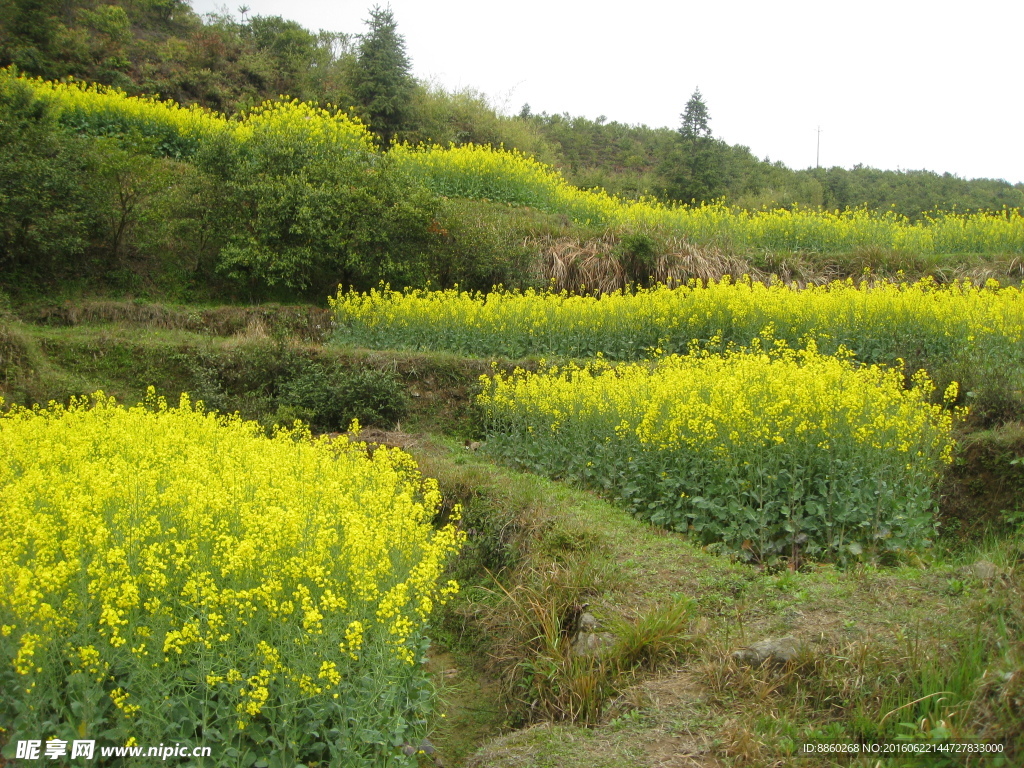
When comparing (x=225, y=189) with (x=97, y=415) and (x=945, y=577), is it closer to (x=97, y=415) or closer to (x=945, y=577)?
(x=97, y=415)

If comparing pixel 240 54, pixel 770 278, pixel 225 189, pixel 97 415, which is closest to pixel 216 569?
pixel 97 415

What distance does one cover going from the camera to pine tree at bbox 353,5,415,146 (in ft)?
65.3

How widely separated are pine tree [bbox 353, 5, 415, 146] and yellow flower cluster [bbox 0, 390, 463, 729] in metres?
17.2

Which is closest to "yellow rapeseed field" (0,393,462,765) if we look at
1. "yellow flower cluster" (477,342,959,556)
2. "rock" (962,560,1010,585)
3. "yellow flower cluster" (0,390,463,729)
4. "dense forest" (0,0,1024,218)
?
"yellow flower cluster" (0,390,463,729)

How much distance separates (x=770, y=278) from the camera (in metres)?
14.1

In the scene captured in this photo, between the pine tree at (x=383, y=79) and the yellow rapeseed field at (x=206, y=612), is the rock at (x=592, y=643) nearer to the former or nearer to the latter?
the yellow rapeseed field at (x=206, y=612)

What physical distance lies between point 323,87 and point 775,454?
21.4m

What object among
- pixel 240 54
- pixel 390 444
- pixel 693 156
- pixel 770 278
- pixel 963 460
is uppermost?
pixel 240 54

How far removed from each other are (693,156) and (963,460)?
17509 mm

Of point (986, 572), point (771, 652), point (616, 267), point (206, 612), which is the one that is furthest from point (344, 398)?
point (986, 572)

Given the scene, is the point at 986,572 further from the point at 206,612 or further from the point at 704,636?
the point at 206,612

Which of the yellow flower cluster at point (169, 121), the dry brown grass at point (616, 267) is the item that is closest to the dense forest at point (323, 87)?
the yellow flower cluster at point (169, 121)

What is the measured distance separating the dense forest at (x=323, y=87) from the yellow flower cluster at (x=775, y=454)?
1437 cm

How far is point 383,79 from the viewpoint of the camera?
67.0 ft
